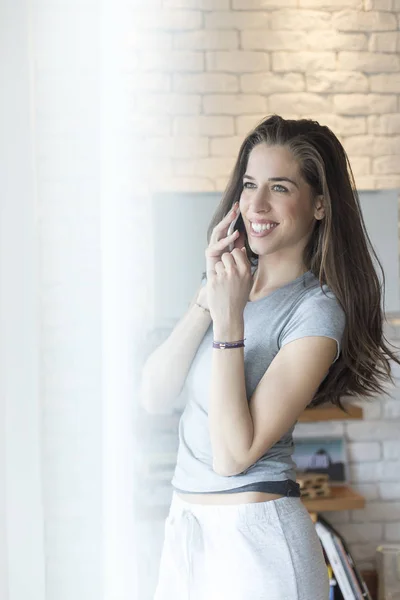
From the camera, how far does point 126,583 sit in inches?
44.4

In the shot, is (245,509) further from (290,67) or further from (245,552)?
(290,67)

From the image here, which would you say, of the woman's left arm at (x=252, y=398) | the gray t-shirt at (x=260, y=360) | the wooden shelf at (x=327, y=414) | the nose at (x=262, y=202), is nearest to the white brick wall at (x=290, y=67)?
the wooden shelf at (x=327, y=414)

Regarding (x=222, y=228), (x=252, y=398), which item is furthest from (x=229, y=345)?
(x=222, y=228)

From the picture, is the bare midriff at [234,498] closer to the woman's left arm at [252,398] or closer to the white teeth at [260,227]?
the woman's left arm at [252,398]

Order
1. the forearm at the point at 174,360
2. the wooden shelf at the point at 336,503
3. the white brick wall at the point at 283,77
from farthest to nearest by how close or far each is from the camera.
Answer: the wooden shelf at the point at 336,503
the white brick wall at the point at 283,77
the forearm at the point at 174,360

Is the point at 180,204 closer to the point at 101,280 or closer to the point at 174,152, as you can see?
the point at 174,152

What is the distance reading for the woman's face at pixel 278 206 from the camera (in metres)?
1.23

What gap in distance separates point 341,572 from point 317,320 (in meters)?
1.20

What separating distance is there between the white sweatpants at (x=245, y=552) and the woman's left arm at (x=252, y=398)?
0.08 metres

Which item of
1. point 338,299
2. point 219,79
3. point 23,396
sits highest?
point 219,79

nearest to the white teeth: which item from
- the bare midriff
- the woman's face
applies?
the woman's face

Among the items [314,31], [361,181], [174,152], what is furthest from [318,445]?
[314,31]

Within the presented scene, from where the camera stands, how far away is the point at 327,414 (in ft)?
7.05

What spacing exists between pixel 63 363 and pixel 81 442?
112 millimetres
